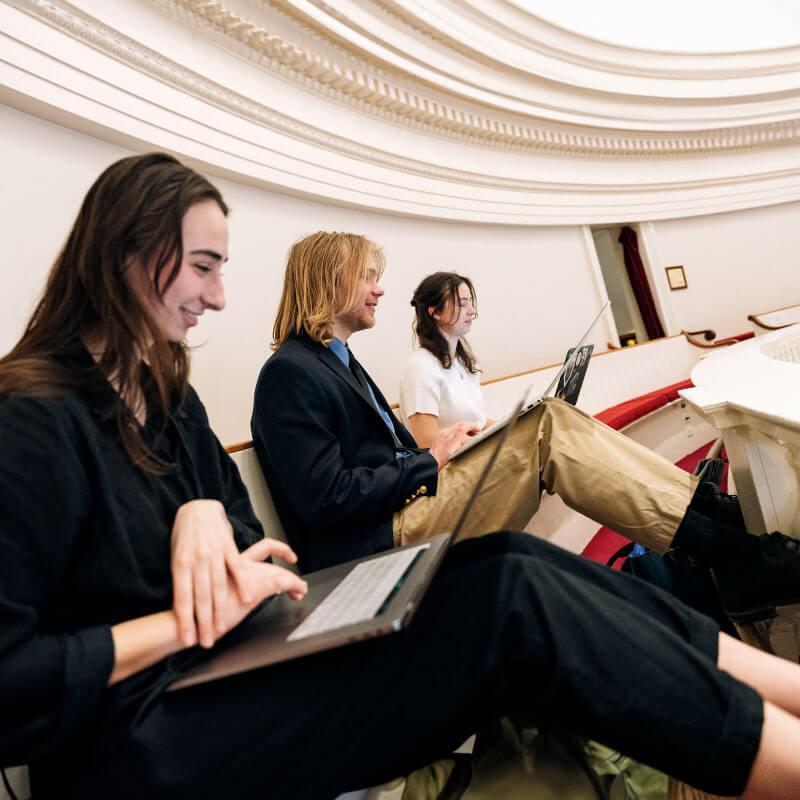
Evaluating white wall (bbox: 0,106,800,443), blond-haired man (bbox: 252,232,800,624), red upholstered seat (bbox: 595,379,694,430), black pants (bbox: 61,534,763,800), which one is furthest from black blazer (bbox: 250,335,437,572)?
red upholstered seat (bbox: 595,379,694,430)

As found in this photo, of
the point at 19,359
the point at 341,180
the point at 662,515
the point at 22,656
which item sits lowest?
the point at 662,515

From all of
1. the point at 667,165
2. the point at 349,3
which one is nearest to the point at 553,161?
the point at 667,165

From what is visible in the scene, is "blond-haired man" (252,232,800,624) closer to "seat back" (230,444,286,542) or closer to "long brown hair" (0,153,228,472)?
"seat back" (230,444,286,542)

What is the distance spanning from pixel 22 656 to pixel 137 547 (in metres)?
0.18

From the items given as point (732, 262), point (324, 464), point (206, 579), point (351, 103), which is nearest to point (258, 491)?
point (324, 464)

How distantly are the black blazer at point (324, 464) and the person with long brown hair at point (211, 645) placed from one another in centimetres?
53

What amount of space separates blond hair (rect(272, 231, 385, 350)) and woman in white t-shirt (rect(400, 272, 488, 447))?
0.46 meters

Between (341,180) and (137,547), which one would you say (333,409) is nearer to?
(137,547)

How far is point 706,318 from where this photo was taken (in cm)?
674

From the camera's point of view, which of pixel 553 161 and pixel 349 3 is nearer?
pixel 349 3

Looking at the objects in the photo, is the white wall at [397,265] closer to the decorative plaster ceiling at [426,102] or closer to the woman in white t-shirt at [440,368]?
the decorative plaster ceiling at [426,102]

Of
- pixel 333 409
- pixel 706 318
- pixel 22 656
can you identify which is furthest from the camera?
pixel 706 318

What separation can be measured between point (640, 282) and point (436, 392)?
5509 mm

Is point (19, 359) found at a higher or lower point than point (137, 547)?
higher
